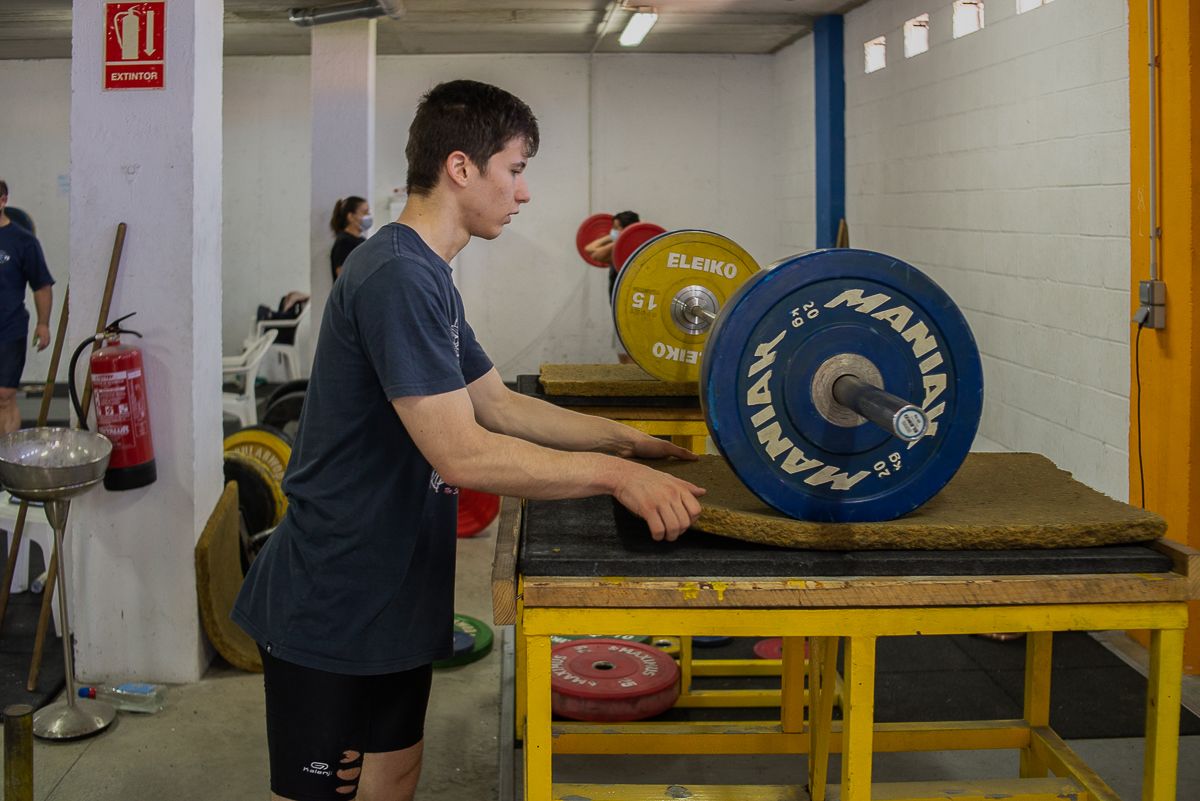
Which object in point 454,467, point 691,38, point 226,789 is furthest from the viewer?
point 691,38

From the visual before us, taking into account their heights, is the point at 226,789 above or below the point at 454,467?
below

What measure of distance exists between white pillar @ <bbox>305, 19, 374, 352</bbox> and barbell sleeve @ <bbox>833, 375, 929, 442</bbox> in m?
6.76

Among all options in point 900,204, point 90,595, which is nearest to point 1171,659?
point 90,595

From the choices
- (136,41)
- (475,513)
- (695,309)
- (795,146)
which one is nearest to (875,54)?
(795,146)

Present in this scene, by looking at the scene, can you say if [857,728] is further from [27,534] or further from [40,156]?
[40,156]

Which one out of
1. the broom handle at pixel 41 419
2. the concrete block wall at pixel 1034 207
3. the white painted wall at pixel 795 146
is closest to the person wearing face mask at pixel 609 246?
the white painted wall at pixel 795 146

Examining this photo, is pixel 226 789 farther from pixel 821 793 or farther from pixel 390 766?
pixel 821 793

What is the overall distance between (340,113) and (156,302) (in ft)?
15.7

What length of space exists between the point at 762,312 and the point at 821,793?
0.95 m

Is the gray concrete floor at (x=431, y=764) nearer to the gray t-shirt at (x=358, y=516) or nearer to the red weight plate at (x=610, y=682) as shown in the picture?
the red weight plate at (x=610, y=682)

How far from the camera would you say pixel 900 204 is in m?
7.26

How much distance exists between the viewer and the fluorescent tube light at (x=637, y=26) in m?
8.52

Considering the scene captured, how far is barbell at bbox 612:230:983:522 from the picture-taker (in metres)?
1.83

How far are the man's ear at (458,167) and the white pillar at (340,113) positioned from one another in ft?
21.3
